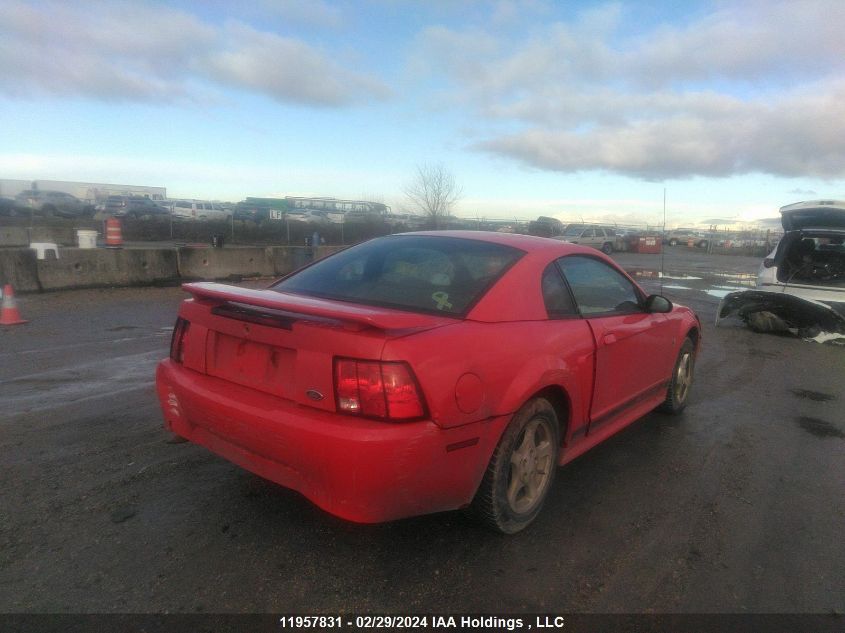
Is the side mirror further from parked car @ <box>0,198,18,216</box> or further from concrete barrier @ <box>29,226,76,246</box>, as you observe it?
parked car @ <box>0,198,18,216</box>

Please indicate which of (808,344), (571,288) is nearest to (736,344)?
(808,344)

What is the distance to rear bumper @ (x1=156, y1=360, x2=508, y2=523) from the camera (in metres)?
2.37

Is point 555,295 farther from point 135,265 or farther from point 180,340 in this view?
point 135,265

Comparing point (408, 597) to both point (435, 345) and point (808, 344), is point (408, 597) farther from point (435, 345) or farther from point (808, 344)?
point (808, 344)

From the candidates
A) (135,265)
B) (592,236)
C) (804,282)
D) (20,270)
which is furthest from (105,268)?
(592,236)

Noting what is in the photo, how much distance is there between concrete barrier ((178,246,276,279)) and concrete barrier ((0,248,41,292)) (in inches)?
116

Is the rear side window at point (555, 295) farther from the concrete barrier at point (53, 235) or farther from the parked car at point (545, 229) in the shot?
the parked car at point (545, 229)

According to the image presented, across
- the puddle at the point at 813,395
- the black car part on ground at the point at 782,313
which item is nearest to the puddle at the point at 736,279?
the black car part on ground at the point at 782,313

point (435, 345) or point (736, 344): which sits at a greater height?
point (435, 345)

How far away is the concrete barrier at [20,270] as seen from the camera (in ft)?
33.1

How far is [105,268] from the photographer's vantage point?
1158 cm

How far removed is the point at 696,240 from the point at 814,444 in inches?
1934

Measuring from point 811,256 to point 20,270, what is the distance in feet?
43.3

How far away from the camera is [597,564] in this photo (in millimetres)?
2742
